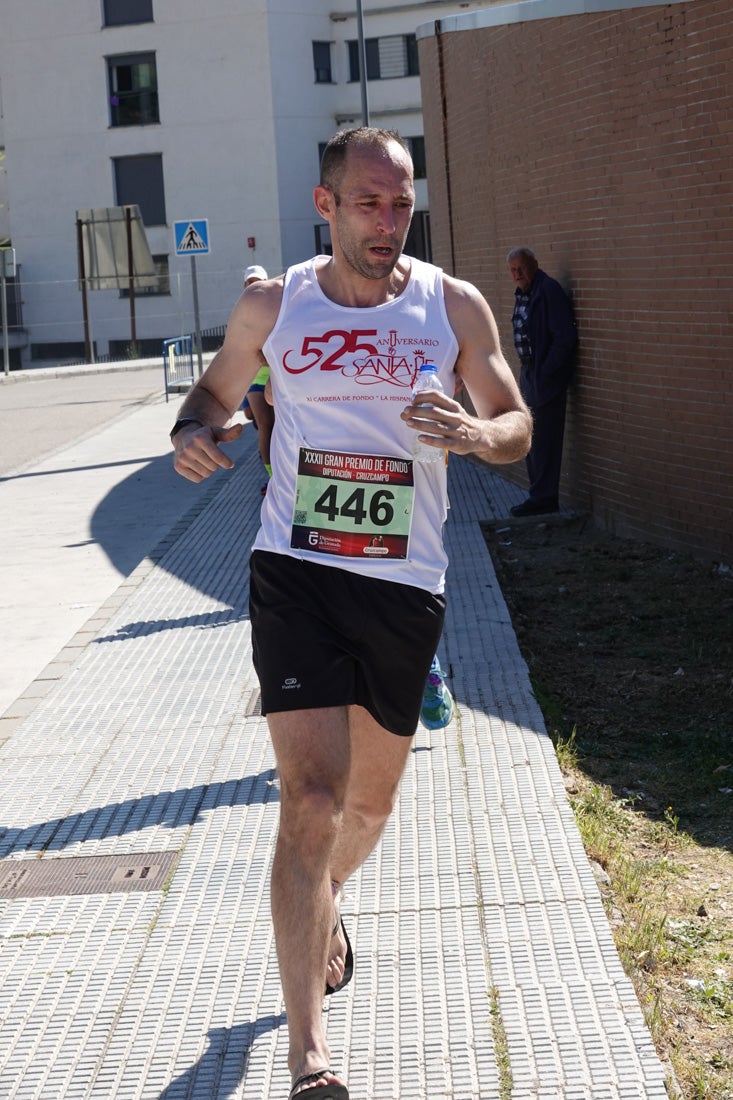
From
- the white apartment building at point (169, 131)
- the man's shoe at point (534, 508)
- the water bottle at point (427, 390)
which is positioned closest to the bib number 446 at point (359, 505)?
the water bottle at point (427, 390)

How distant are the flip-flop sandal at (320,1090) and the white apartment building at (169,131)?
43678mm

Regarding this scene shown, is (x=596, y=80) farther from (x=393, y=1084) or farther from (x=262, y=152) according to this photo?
(x=262, y=152)

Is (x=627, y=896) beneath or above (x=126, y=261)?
beneath

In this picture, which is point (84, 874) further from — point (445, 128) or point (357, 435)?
point (445, 128)

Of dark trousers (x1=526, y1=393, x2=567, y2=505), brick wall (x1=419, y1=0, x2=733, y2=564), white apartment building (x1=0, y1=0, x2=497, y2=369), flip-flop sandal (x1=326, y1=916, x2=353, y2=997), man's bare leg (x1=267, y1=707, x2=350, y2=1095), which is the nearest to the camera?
man's bare leg (x1=267, y1=707, x2=350, y2=1095)

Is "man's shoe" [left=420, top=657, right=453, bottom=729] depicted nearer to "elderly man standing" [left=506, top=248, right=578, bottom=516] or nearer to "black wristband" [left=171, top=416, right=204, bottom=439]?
"black wristband" [left=171, top=416, right=204, bottom=439]

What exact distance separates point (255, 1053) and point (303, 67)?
46474 mm

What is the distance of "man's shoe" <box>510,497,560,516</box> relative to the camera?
38.1 feet

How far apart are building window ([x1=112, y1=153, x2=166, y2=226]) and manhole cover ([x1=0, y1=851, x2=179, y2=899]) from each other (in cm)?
4455

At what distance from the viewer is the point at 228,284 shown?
46.7 m

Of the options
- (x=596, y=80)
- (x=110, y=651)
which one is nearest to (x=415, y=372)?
(x=110, y=651)

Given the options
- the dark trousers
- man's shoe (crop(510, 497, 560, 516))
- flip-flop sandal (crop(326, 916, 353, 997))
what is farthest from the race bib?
man's shoe (crop(510, 497, 560, 516))

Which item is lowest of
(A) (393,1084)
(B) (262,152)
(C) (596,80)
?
(A) (393,1084)

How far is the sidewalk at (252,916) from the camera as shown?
3.49 meters
